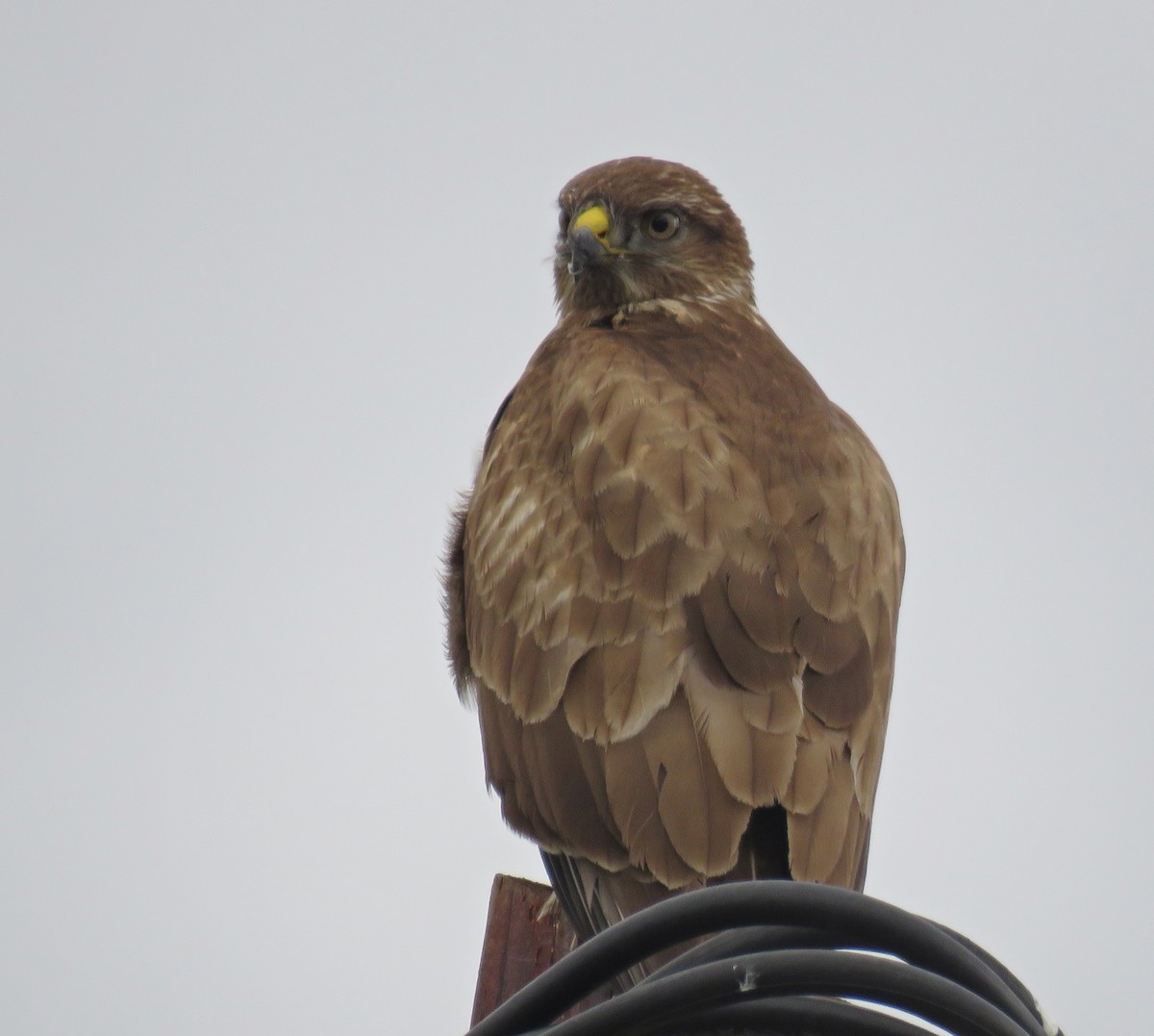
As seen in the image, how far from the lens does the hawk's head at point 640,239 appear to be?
17.5 feet

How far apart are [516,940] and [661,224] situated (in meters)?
2.98

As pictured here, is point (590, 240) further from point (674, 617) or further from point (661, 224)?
point (674, 617)

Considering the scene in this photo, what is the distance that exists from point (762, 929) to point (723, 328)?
3.55 m

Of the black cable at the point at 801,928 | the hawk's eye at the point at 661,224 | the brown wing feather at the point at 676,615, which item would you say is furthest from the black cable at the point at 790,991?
the hawk's eye at the point at 661,224

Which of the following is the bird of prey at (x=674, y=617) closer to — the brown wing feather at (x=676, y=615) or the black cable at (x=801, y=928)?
the brown wing feather at (x=676, y=615)

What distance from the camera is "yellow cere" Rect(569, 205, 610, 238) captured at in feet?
17.4

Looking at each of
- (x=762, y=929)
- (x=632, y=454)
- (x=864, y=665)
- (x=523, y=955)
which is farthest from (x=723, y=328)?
(x=762, y=929)

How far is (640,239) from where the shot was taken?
5.43 metres

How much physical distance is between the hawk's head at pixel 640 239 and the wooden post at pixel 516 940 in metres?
2.50

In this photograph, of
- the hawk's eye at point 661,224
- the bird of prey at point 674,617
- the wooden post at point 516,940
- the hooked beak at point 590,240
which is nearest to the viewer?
the wooden post at point 516,940

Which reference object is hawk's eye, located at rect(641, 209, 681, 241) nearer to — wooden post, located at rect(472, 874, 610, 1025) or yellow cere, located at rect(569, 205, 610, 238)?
yellow cere, located at rect(569, 205, 610, 238)

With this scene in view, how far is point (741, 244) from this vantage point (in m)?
5.77


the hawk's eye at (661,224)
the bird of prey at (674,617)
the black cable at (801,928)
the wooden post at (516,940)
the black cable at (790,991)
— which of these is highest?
the hawk's eye at (661,224)

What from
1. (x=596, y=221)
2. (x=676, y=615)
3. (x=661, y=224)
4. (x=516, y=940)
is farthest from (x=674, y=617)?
(x=661, y=224)
